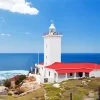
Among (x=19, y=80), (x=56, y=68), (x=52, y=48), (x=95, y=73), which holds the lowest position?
(x=19, y=80)

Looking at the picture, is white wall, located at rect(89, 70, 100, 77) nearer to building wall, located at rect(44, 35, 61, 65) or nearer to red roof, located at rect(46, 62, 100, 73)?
red roof, located at rect(46, 62, 100, 73)

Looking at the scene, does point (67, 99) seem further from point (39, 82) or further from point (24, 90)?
point (39, 82)

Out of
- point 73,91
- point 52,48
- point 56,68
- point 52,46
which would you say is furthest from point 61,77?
point 73,91

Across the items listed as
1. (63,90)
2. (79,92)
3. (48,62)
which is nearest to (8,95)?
(63,90)

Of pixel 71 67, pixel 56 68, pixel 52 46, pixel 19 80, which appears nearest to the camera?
pixel 56 68

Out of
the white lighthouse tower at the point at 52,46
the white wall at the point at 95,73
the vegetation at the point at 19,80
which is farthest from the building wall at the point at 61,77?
the vegetation at the point at 19,80

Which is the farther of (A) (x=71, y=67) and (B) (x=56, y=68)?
(A) (x=71, y=67)

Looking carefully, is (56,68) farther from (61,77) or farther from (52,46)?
(52,46)

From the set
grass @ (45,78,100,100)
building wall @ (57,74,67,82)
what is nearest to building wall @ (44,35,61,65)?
building wall @ (57,74,67,82)

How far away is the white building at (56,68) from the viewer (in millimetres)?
29500

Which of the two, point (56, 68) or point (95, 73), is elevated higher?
point (56, 68)

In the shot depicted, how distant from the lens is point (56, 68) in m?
29.4

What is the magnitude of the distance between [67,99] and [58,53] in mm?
12771

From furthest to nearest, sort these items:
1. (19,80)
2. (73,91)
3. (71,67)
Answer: (19,80) < (71,67) < (73,91)
